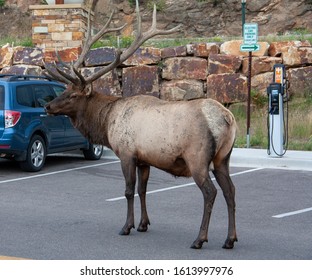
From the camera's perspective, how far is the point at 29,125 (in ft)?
48.4

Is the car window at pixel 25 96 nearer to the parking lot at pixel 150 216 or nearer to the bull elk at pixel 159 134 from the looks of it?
the parking lot at pixel 150 216

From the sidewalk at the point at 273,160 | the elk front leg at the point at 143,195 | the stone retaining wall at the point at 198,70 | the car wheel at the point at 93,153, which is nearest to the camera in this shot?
the elk front leg at the point at 143,195

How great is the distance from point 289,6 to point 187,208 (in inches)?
896

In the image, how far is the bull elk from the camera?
8.46 m

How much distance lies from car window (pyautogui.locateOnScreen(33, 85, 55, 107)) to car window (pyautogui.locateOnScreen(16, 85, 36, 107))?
142 millimetres

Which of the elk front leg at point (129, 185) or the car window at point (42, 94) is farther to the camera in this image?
the car window at point (42, 94)

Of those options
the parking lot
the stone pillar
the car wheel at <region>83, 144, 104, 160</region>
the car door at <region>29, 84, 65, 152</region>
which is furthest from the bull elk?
the stone pillar

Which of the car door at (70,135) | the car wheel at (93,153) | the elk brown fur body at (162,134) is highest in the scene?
the elk brown fur body at (162,134)

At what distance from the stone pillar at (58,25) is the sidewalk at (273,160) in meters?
7.33

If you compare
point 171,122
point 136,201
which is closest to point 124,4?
point 136,201

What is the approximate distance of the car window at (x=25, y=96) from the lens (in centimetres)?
1470

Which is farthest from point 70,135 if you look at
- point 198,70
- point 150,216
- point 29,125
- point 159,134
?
point 159,134

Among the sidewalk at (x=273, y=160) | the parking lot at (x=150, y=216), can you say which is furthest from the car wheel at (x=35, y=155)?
the sidewalk at (x=273, y=160)

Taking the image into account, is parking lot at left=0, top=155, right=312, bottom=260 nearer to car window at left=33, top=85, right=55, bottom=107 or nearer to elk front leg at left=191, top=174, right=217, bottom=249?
elk front leg at left=191, top=174, right=217, bottom=249
